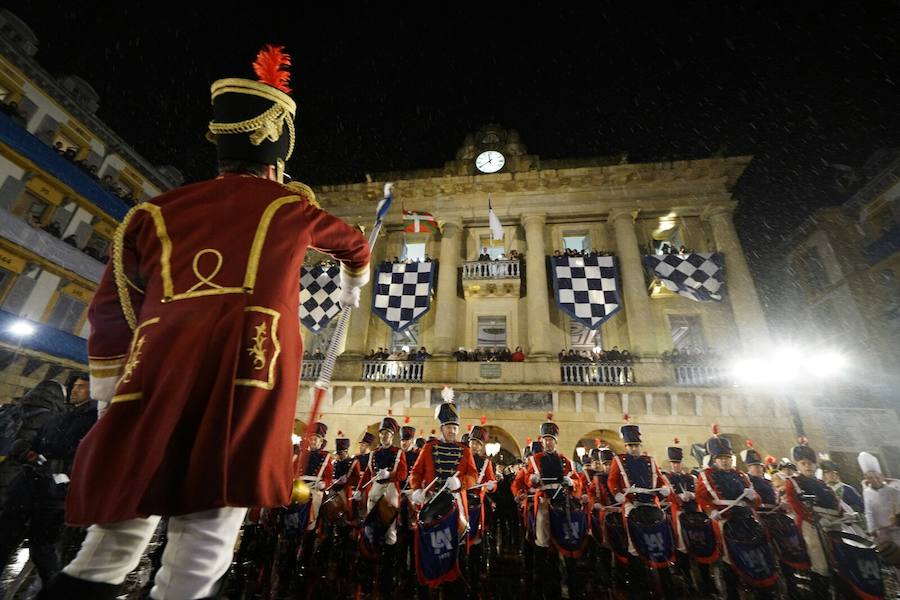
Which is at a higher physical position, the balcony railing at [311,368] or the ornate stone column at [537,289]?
the ornate stone column at [537,289]

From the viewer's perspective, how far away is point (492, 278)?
16.7 m

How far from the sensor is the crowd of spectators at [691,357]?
13945mm

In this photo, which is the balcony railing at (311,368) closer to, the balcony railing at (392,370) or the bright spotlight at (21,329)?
the balcony railing at (392,370)

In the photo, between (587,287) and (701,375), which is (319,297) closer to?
(587,287)

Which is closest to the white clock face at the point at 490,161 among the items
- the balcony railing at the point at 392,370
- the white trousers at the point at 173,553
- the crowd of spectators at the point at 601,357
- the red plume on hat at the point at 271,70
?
the crowd of spectators at the point at 601,357

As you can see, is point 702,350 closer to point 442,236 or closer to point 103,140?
point 442,236

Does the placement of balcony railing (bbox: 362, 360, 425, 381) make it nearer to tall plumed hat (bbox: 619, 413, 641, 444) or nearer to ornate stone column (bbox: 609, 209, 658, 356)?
ornate stone column (bbox: 609, 209, 658, 356)

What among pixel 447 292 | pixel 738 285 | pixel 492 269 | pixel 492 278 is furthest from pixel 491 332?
pixel 738 285

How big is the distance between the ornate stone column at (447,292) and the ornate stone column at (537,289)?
3.31m

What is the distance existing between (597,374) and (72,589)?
583 inches

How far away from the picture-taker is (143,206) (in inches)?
67.9

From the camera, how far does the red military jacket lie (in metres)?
1.24

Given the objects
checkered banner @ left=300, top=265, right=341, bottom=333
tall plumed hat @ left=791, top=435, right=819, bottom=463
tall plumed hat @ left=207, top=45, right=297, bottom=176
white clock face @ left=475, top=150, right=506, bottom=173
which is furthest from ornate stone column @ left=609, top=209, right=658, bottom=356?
tall plumed hat @ left=207, top=45, right=297, bottom=176

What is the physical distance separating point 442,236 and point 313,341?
8151mm
